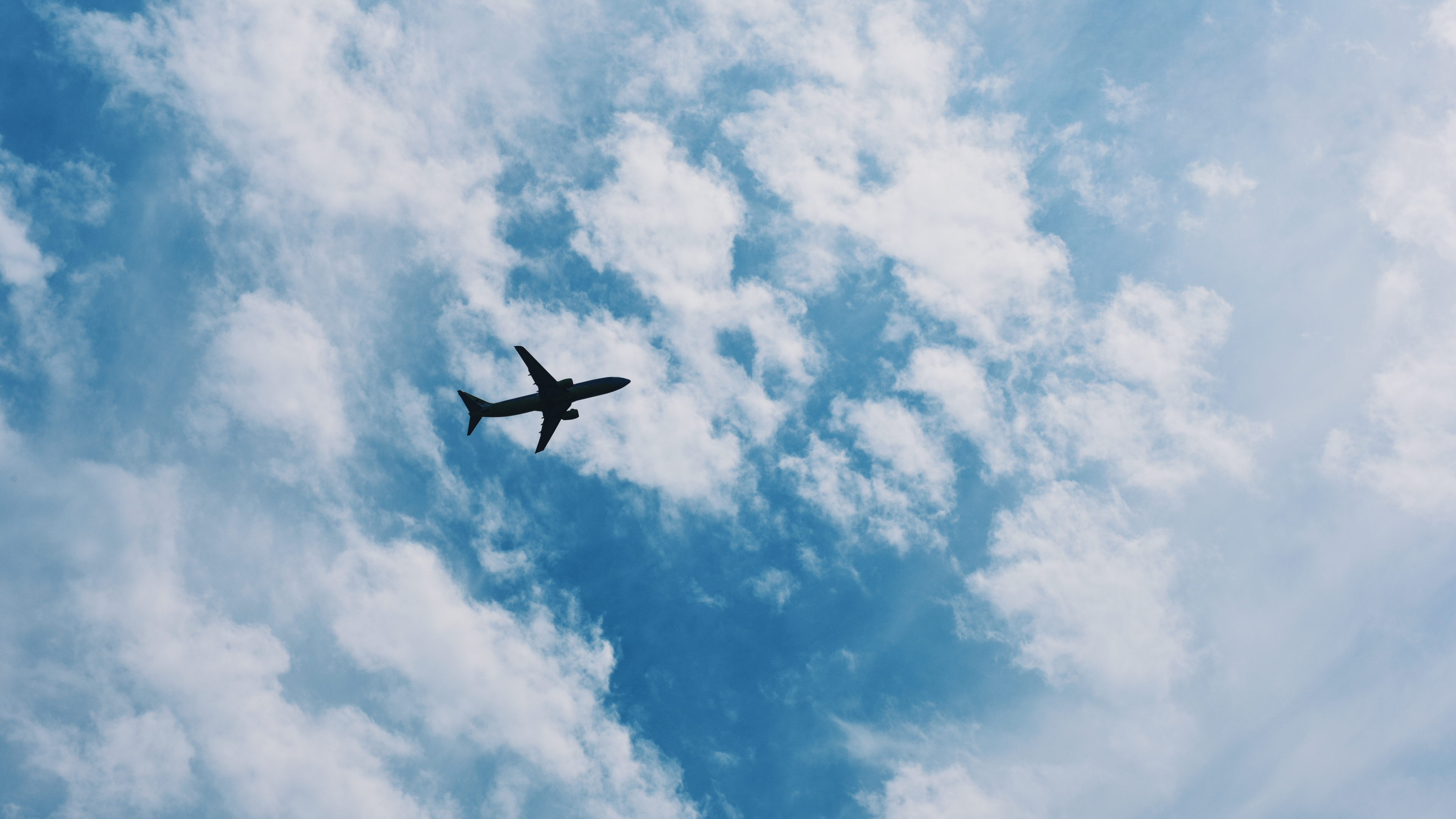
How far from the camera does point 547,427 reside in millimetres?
142000

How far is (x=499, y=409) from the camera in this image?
141000mm

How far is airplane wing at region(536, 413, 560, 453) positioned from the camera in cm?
14188

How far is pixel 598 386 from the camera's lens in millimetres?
141500

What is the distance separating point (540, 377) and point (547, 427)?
7.72m

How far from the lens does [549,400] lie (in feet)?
460

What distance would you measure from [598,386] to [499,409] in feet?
46.8

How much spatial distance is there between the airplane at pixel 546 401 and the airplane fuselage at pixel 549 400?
53 mm

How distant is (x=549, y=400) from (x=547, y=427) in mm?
4331

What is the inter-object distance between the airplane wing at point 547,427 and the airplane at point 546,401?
5 centimetres

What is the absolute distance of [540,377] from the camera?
A: 456 feet

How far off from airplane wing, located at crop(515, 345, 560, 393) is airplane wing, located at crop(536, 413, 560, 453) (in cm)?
385

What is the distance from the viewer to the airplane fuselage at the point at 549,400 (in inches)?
5507

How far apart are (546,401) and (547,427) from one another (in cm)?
409

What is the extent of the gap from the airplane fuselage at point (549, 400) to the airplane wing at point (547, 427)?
1.04 meters
